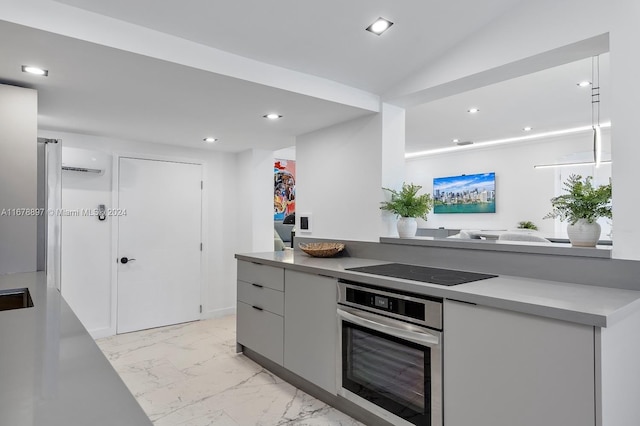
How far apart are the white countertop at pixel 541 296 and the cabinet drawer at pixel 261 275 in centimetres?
79

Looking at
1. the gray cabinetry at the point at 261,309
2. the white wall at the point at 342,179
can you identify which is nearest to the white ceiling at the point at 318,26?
the white wall at the point at 342,179

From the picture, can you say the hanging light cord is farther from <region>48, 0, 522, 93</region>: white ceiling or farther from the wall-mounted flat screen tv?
the wall-mounted flat screen tv

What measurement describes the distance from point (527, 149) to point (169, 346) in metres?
5.54

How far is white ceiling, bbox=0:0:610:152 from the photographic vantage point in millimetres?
1926

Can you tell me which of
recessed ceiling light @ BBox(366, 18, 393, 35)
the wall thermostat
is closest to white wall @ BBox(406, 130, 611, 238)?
the wall thermostat

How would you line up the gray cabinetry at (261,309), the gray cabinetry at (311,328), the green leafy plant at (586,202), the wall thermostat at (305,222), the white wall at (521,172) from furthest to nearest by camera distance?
the white wall at (521,172) < the wall thermostat at (305,222) < the gray cabinetry at (261,309) < the gray cabinetry at (311,328) < the green leafy plant at (586,202)

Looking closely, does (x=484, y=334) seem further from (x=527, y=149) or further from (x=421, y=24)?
(x=527, y=149)

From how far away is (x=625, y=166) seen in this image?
1.75 m

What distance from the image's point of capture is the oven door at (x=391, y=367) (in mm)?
1805

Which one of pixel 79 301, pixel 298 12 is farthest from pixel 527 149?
pixel 79 301

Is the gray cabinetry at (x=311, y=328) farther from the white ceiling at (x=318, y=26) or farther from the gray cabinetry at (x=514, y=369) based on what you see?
the white ceiling at (x=318, y=26)

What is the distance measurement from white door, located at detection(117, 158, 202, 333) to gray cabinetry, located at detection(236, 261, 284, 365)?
1.33 meters

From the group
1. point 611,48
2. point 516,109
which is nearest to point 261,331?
point 611,48

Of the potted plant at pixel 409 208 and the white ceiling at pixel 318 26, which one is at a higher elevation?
the white ceiling at pixel 318 26
